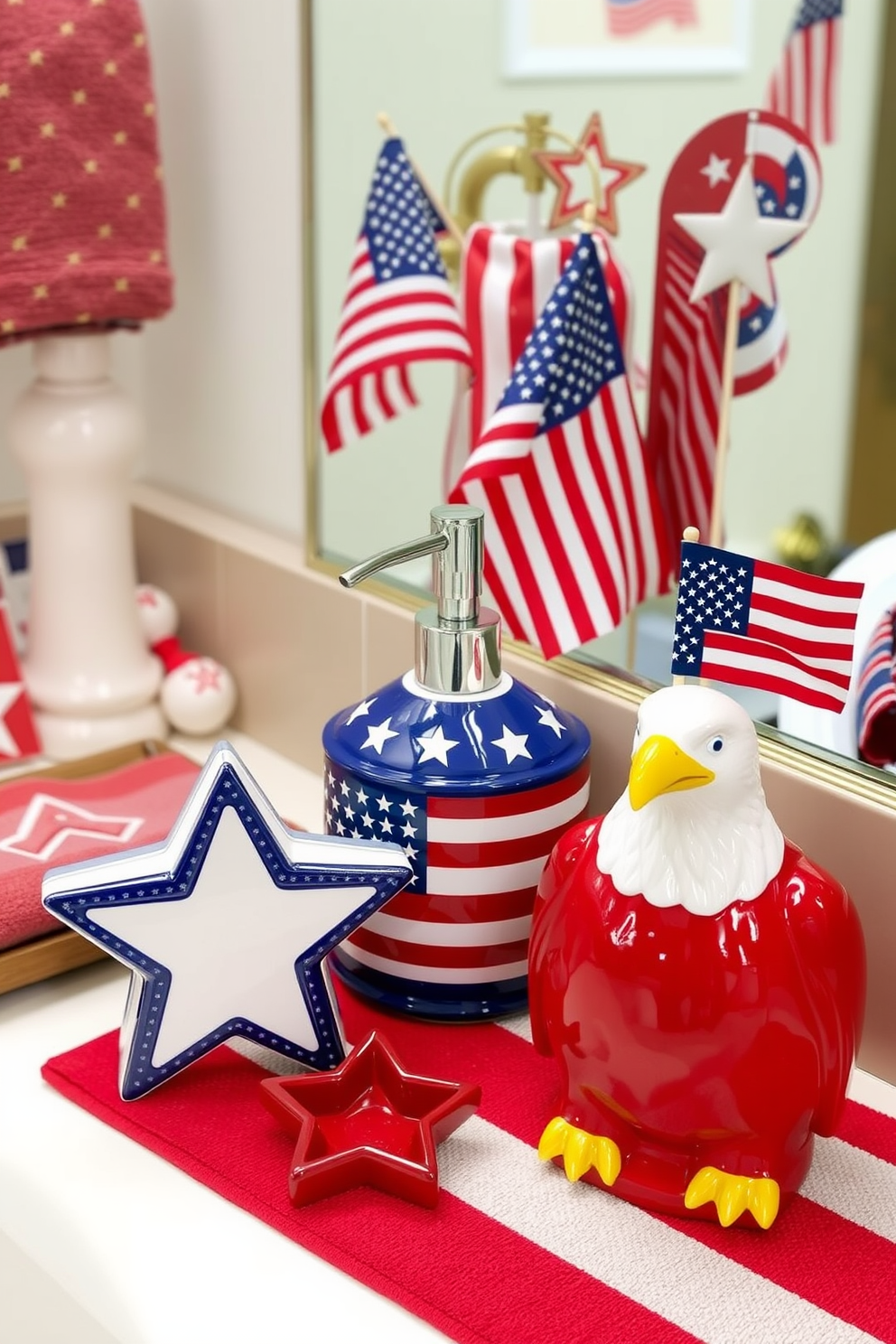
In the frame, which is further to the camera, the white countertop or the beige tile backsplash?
the beige tile backsplash

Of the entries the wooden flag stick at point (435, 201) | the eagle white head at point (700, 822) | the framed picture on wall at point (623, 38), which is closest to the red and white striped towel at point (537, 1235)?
the eagle white head at point (700, 822)

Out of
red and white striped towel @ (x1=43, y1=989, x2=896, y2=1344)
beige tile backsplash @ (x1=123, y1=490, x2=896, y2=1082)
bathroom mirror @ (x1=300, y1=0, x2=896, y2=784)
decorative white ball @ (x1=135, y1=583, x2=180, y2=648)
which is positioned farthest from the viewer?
decorative white ball @ (x1=135, y1=583, x2=180, y2=648)

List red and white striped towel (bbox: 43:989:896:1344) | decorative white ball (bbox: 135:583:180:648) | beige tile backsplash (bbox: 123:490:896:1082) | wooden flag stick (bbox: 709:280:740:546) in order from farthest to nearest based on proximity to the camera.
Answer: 1. decorative white ball (bbox: 135:583:180:648)
2. wooden flag stick (bbox: 709:280:740:546)
3. beige tile backsplash (bbox: 123:490:896:1082)
4. red and white striped towel (bbox: 43:989:896:1344)

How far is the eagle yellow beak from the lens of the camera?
503 mm

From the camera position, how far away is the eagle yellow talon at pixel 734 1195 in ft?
1.77

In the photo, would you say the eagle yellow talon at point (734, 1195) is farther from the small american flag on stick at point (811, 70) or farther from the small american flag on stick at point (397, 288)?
the small american flag on stick at point (811, 70)

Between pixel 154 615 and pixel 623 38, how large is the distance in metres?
0.53

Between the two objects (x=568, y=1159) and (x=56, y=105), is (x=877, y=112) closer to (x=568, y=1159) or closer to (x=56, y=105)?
(x=56, y=105)

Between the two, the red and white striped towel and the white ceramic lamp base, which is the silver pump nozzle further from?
the white ceramic lamp base

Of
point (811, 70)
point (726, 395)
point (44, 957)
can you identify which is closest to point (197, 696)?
point (44, 957)

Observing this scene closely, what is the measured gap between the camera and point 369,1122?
1.94 ft

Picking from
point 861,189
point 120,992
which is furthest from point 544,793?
point 861,189

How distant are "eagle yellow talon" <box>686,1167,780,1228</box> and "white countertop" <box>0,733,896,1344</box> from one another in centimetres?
11

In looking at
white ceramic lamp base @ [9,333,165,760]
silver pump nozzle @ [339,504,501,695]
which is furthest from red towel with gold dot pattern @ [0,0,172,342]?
silver pump nozzle @ [339,504,501,695]
